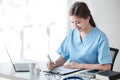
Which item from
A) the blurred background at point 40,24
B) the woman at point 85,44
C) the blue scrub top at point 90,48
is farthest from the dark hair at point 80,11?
the blurred background at point 40,24

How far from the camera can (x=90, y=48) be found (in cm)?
229

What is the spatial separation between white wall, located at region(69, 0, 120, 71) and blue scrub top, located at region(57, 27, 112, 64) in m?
1.42

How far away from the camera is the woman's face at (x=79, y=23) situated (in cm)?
225

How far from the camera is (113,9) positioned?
3742mm

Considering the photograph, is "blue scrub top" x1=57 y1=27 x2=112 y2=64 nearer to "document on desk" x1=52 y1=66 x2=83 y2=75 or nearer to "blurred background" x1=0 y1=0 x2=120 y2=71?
"document on desk" x1=52 y1=66 x2=83 y2=75

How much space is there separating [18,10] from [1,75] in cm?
177

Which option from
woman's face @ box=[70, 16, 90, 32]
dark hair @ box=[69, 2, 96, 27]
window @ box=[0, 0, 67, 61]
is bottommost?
window @ box=[0, 0, 67, 61]

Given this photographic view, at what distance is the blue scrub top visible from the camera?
2.23m

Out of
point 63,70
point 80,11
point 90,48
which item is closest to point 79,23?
point 80,11

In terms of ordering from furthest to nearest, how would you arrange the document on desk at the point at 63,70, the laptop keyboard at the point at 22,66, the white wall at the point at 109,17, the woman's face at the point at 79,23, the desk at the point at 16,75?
the white wall at the point at 109,17 < the woman's face at the point at 79,23 < the laptop keyboard at the point at 22,66 < the document on desk at the point at 63,70 < the desk at the point at 16,75

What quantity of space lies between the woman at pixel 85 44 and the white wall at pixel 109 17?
1.42m

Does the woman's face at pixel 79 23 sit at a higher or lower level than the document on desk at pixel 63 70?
higher

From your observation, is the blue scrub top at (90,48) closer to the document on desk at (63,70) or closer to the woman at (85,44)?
the woman at (85,44)

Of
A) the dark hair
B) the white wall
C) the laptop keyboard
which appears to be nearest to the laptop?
the laptop keyboard
